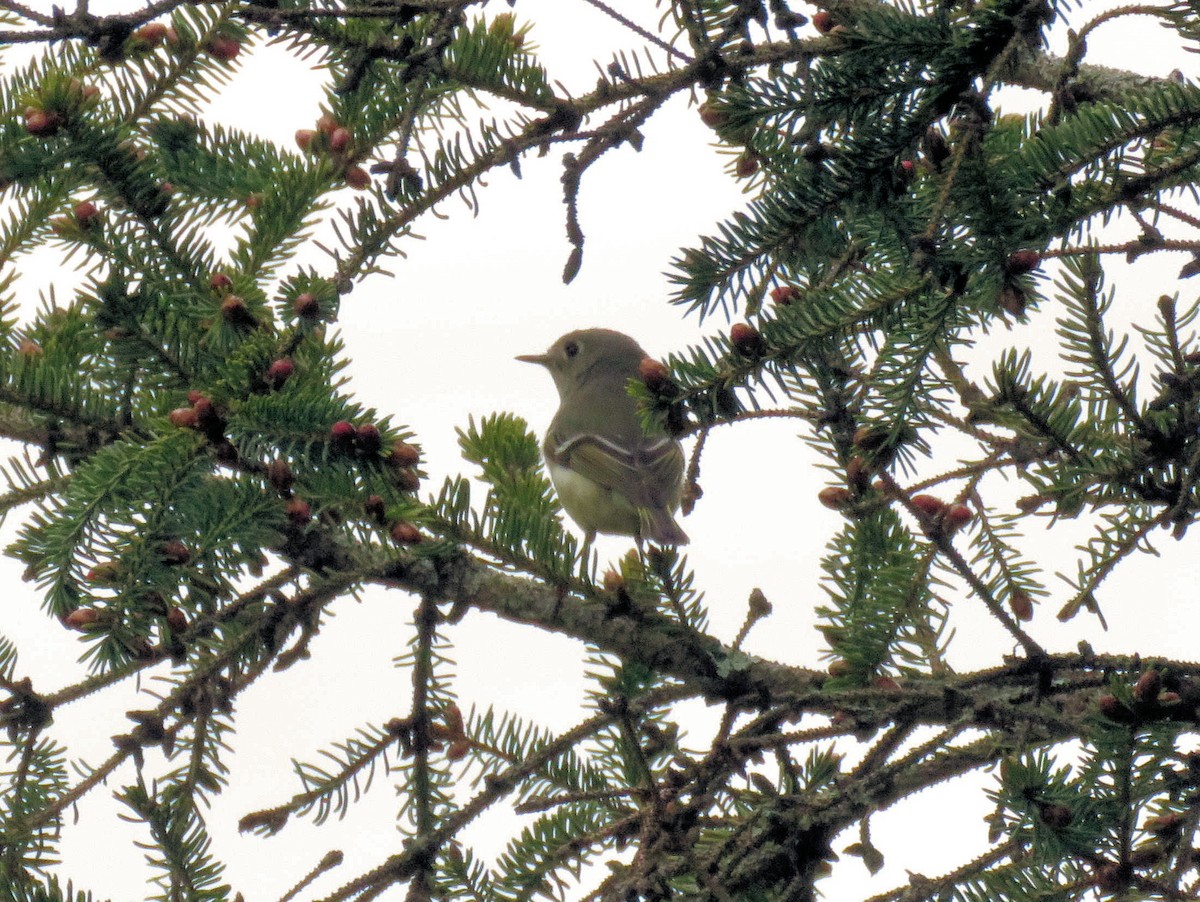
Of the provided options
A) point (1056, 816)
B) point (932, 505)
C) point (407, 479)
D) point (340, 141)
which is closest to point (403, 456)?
point (407, 479)

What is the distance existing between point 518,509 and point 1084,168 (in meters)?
0.86

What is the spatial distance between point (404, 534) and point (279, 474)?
19 centimetres

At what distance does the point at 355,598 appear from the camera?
1.76 m

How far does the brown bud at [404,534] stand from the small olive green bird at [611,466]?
163cm

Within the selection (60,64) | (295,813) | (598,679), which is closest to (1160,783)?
(598,679)

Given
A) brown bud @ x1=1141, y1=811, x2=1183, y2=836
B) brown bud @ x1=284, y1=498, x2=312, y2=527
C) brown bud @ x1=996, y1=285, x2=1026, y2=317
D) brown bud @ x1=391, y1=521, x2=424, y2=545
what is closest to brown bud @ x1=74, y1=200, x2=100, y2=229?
brown bud @ x1=284, y1=498, x2=312, y2=527

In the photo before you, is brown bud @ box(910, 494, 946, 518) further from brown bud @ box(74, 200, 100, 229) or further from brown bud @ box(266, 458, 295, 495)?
brown bud @ box(74, 200, 100, 229)

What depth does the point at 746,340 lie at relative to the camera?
52.9 inches

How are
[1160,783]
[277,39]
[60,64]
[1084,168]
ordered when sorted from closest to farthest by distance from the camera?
[1084,168] → [1160,783] → [277,39] → [60,64]

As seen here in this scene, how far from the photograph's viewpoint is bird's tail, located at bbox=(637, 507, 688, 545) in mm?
3346

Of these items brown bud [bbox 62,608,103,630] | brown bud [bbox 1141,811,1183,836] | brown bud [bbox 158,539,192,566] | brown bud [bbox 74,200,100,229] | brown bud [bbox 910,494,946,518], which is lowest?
brown bud [bbox 1141,811,1183,836]

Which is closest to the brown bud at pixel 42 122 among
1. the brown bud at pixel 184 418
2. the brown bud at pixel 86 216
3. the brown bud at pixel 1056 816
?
the brown bud at pixel 86 216

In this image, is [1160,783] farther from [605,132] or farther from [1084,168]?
[605,132]

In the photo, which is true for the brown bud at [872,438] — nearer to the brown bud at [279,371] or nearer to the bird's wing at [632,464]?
the brown bud at [279,371]
